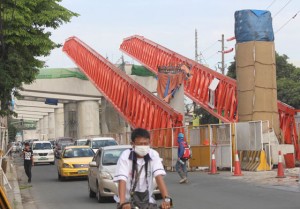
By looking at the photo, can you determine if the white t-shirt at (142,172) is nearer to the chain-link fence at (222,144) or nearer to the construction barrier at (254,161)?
the construction barrier at (254,161)

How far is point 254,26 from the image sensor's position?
26.6 metres

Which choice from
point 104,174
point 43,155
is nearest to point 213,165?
point 104,174

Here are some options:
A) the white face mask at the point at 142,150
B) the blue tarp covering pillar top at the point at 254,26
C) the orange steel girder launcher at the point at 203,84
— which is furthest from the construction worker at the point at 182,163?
the white face mask at the point at 142,150

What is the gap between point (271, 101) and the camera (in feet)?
86.5

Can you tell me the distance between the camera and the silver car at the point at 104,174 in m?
14.8

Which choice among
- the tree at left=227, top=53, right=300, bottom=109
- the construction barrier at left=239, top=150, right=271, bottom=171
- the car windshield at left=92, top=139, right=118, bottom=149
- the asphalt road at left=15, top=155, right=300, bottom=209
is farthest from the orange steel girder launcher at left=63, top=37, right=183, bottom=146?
the tree at left=227, top=53, right=300, bottom=109

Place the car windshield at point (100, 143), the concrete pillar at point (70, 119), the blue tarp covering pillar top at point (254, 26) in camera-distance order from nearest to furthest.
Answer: the blue tarp covering pillar top at point (254, 26)
the car windshield at point (100, 143)
the concrete pillar at point (70, 119)

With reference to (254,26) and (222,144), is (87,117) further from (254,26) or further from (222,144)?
(222,144)

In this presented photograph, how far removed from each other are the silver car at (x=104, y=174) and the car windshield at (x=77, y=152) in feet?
24.5

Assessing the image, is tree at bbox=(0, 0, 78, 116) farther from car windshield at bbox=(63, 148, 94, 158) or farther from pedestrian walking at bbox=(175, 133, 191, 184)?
pedestrian walking at bbox=(175, 133, 191, 184)

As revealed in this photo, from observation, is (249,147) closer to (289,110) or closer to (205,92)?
(289,110)

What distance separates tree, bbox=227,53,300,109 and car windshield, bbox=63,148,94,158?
30.9 m

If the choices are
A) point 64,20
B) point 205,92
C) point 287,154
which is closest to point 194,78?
point 205,92

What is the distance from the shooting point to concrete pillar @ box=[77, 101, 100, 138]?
72875 mm
